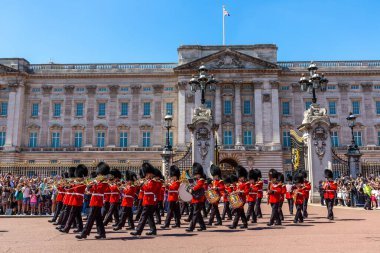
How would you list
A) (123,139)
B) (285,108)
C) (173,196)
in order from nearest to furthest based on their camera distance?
1. (173,196)
2. (285,108)
3. (123,139)

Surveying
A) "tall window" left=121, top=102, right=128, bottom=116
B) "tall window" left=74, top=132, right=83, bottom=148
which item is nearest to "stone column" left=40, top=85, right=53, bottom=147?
"tall window" left=74, top=132, right=83, bottom=148

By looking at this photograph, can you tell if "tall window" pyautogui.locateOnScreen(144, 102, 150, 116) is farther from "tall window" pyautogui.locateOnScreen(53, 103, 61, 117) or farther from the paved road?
the paved road

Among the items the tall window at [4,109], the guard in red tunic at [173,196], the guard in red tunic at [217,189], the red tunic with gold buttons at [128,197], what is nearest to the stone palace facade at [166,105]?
the tall window at [4,109]

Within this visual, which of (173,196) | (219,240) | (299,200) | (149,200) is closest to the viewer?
(219,240)

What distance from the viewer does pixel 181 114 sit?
46781 millimetres

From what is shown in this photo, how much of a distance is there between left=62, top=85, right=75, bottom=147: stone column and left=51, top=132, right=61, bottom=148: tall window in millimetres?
580

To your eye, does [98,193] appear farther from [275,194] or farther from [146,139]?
[146,139]

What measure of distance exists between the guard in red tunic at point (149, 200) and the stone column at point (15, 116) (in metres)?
40.7

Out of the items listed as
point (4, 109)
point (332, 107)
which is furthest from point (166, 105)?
point (332, 107)

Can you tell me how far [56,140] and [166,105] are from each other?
14.9 metres

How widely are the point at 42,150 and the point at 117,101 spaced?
11249 mm

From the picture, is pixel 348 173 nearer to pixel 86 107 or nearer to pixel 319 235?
pixel 319 235

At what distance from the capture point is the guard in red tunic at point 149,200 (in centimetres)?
1073

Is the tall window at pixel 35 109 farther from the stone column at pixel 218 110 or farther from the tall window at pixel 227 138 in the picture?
the tall window at pixel 227 138
